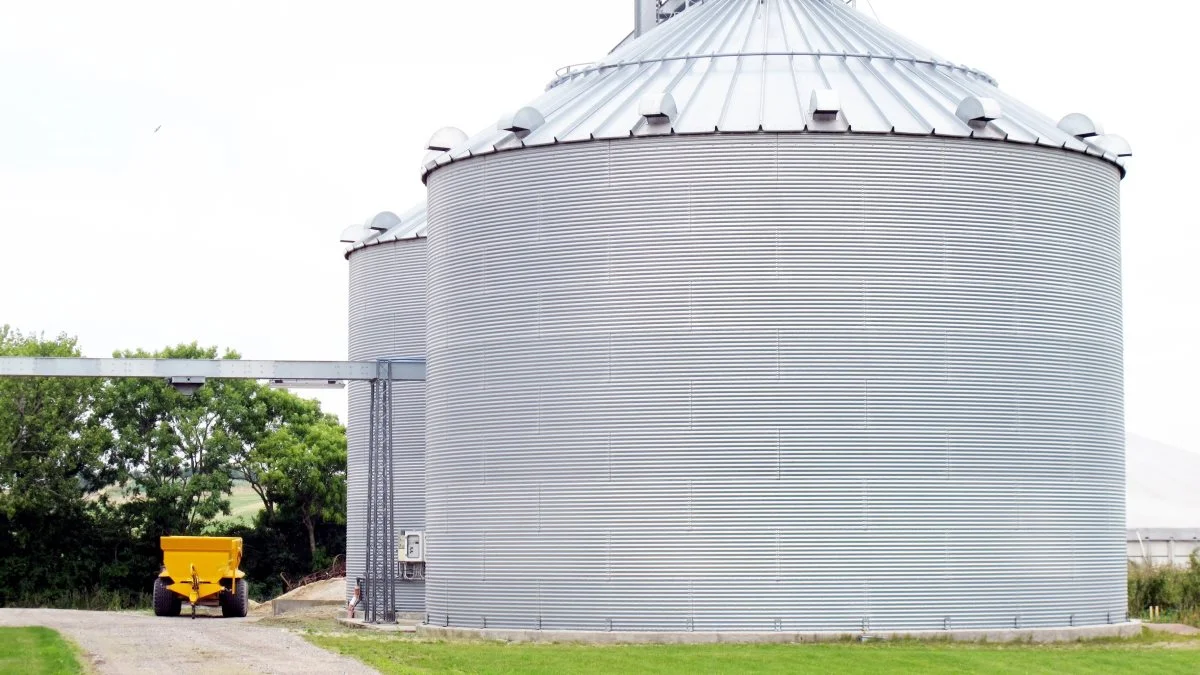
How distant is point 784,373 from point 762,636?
233 inches

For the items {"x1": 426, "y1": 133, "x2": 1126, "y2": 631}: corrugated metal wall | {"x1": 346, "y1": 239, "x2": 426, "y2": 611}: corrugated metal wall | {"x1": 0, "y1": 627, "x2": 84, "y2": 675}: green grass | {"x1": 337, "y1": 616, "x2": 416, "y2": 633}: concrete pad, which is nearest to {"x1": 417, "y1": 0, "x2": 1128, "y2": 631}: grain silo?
{"x1": 426, "y1": 133, "x2": 1126, "y2": 631}: corrugated metal wall

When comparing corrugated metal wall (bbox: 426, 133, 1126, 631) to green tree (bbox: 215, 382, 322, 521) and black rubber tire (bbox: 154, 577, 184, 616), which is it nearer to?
black rubber tire (bbox: 154, 577, 184, 616)

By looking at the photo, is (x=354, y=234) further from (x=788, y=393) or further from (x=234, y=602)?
(x=788, y=393)

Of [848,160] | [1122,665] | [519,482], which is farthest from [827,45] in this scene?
[1122,665]

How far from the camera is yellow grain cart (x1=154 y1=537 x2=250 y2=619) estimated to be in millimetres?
53500

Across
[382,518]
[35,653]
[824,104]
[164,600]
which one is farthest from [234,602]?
[824,104]

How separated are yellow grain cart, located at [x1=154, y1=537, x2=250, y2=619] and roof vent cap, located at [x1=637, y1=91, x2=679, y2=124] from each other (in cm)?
2215

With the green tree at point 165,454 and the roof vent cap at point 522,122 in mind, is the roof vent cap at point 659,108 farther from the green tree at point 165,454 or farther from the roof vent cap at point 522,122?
the green tree at point 165,454

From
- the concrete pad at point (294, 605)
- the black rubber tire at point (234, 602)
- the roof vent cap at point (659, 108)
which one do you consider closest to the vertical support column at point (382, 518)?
the black rubber tire at point (234, 602)

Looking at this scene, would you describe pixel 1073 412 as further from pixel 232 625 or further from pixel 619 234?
pixel 232 625

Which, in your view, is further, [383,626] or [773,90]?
[383,626]

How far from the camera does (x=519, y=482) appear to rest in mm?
40031

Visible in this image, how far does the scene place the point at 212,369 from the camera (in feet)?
156

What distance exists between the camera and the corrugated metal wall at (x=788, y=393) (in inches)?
1491
